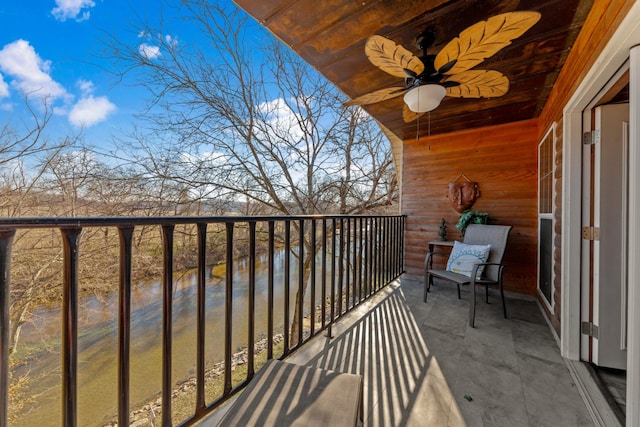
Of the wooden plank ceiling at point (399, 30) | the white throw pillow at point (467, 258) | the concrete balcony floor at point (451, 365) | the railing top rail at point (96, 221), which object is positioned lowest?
the concrete balcony floor at point (451, 365)

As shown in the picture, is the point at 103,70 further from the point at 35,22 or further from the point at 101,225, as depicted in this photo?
the point at 101,225

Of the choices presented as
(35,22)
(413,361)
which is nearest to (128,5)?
(35,22)

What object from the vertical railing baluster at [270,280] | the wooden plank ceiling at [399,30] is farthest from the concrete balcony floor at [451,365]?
the wooden plank ceiling at [399,30]

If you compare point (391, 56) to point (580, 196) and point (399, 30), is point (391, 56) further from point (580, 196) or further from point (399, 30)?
point (580, 196)

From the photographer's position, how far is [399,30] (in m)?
1.77

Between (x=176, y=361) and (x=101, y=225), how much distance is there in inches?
239

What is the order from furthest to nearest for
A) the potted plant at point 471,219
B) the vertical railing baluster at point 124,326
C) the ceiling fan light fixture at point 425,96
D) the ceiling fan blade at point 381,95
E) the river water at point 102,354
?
the river water at point 102,354 < the potted plant at point 471,219 < the ceiling fan blade at point 381,95 < the ceiling fan light fixture at point 425,96 < the vertical railing baluster at point 124,326

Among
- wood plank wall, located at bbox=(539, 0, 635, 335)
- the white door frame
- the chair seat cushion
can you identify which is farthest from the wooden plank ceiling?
the chair seat cushion

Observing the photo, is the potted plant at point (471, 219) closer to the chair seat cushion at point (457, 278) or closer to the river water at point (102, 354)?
the chair seat cushion at point (457, 278)

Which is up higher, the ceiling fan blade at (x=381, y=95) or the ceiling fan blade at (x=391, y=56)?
the ceiling fan blade at (x=391, y=56)

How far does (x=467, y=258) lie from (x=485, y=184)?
52.2 inches

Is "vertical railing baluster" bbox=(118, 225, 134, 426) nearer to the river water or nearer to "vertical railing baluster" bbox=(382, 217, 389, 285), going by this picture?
"vertical railing baluster" bbox=(382, 217, 389, 285)

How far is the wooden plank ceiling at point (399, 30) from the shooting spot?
61.4 inches

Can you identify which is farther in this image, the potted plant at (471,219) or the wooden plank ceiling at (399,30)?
the potted plant at (471,219)
